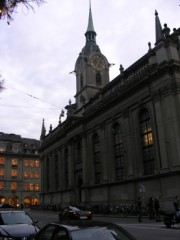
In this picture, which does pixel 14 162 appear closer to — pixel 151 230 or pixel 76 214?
pixel 76 214

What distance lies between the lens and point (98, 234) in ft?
19.8

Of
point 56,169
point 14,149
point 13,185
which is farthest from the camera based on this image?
point 14,149

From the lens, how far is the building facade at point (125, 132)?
31.7 meters

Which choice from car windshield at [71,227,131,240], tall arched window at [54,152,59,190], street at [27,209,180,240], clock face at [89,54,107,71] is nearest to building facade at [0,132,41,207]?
tall arched window at [54,152,59,190]

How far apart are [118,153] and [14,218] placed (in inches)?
1154

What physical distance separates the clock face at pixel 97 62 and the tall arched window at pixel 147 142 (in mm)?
22723

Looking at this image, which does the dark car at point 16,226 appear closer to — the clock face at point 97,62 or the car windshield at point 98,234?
the car windshield at point 98,234

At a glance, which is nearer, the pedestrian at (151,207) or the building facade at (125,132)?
the pedestrian at (151,207)

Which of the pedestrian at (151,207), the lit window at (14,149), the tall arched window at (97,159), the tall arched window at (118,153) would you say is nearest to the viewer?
the pedestrian at (151,207)

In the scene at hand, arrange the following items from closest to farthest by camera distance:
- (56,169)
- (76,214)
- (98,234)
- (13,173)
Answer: (98,234), (76,214), (56,169), (13,173)

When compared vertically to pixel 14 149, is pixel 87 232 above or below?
below

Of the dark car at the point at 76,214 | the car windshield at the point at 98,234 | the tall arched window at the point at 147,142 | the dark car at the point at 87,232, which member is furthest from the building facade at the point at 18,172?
the car windshield at the point at 98,234

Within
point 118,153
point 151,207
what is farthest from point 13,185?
point 151,207

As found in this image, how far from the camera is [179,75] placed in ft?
107
